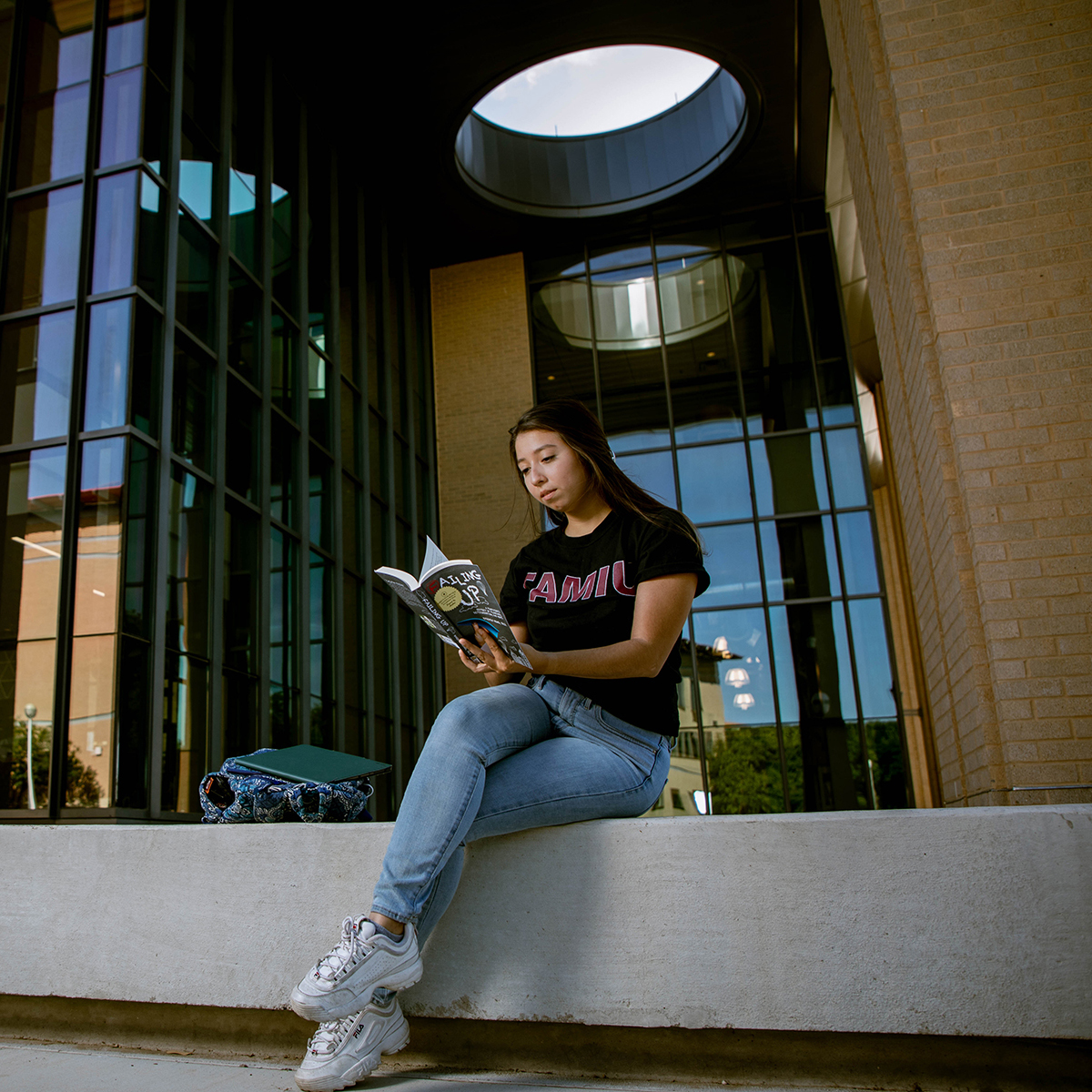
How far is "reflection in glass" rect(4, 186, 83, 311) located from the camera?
8.08m

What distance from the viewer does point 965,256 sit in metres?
4.27

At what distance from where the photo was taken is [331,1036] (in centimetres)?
199

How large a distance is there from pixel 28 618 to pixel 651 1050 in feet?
22.8

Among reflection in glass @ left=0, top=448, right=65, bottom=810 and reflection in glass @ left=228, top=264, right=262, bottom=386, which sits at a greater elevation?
reflection in glass @ left=228, top=264, right=262, bottom=386

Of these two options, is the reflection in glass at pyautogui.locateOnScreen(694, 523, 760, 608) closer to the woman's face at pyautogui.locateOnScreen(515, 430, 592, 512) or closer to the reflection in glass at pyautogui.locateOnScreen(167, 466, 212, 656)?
the reflection in glass at pyautogui.locateOnScreen(167, 466, 212, 656)

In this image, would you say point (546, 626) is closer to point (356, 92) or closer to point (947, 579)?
point (947, 579)

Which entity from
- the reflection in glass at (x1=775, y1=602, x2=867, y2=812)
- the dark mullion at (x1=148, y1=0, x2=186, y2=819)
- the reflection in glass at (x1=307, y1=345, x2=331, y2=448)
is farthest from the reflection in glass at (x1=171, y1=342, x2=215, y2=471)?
the reflection in glass at (x1=775, y1=602, x2=867, y2=812)

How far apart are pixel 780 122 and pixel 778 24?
1798 millimetres

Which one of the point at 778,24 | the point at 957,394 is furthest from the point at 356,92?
the point at 957,394

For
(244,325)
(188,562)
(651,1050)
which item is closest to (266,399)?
(244,325)

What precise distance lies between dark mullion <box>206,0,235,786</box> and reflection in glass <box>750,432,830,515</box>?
8.29 metres

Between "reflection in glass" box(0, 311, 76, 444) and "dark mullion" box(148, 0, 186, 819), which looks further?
"reflection in glass" box(0, 311, 76, 444)

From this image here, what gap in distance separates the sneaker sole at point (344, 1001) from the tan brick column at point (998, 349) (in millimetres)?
2884

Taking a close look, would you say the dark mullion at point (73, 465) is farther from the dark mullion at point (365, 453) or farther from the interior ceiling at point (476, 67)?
the dark mullion at point (365, 453)
